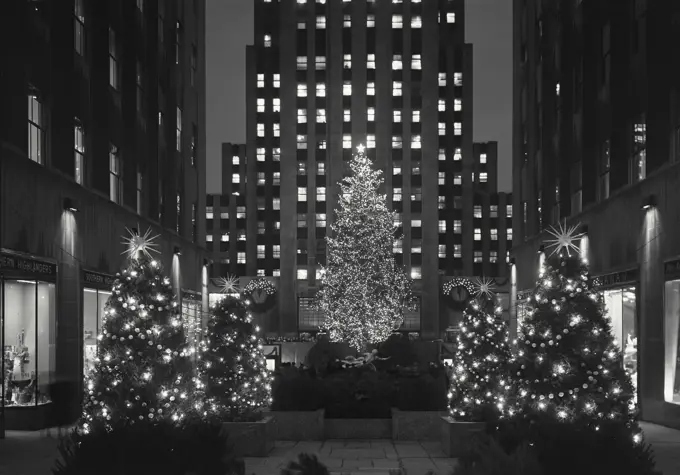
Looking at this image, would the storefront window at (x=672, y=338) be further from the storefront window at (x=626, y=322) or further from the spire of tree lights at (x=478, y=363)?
the spire of tree lights at (x=478, y=363)

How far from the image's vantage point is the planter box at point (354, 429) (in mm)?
19594

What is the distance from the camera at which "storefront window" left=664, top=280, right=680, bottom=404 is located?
21297 mm

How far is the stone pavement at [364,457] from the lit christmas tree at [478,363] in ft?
3.68

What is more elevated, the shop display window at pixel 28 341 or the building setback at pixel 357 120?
the building setback at pixel 357 120

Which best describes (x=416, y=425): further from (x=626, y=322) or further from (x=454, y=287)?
(x=454, y=287)

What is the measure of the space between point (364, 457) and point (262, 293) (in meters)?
66.4

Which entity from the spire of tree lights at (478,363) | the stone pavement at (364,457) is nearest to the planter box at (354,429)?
the stone pavement at (364,457)

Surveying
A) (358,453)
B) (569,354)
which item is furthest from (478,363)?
(569,354)

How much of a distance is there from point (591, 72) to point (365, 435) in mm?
16978

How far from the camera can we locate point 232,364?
56.3 feet

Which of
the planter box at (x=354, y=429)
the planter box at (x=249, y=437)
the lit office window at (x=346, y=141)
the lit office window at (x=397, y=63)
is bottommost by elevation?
the planter box at (x=354, y=429)

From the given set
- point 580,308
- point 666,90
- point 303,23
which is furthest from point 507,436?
point 303,23

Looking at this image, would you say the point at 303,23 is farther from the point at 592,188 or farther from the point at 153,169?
the point at 592,188

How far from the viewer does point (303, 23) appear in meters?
90.9
